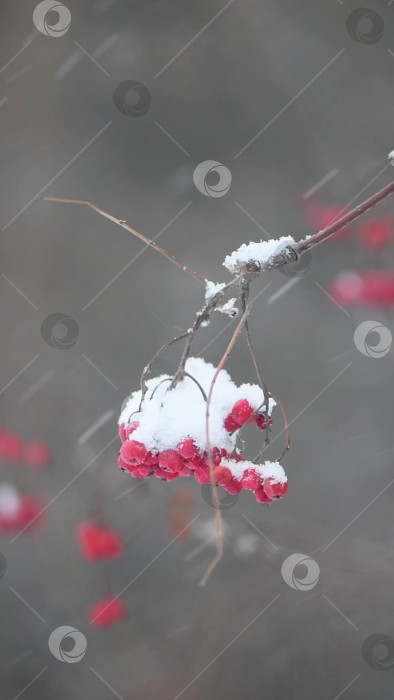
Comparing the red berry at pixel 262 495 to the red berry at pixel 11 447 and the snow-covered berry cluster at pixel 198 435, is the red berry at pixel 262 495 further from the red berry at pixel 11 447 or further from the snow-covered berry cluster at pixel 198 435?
the red berry at pixel 11 447

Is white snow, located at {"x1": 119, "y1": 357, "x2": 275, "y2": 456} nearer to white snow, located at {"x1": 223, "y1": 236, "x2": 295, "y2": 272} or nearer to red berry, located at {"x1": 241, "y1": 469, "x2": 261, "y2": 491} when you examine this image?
red berry, located at {"x1": 241, "y1": 469, "x2": 261, "y2": 491}

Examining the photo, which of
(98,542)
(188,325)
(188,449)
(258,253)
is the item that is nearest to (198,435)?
(188,449)

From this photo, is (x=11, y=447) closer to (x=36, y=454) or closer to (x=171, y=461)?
(x=36, y=454)

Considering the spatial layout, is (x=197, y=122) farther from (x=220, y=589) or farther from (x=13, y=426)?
(x=220, y=589)

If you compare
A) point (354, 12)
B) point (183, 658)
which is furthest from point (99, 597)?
point (354, 12)

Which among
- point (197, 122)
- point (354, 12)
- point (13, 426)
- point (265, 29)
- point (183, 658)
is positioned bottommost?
point (183, 658)

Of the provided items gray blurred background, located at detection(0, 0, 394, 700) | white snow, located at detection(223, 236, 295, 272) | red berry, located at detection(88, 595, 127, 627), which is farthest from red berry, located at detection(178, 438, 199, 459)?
red berry, located at detection(88, 595, 127, 627)
